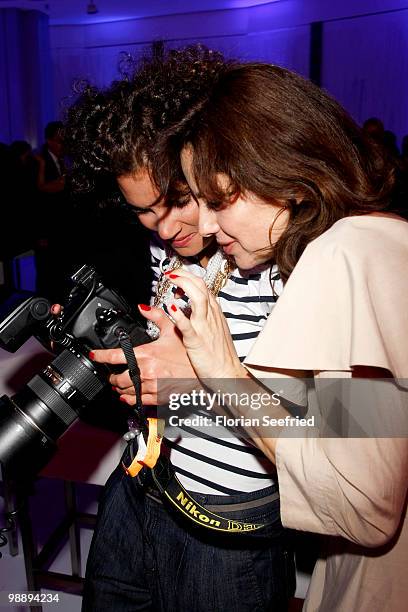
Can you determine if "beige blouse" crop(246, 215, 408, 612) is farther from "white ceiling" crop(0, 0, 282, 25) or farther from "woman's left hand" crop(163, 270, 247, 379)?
"white ceiling" crop(0, 0, 282, 25)

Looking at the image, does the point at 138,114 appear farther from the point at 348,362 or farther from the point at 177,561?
the point at 177,561

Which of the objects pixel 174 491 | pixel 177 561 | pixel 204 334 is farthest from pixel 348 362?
pixel 177 561

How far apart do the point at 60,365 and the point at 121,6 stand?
23.6ft

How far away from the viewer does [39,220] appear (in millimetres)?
4184

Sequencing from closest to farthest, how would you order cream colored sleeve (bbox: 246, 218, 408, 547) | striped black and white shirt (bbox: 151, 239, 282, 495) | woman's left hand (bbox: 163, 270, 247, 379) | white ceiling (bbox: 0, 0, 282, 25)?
cream colored sleeve (bbox: 246, 218, 408, 547), woman's left hand (bbox: 163, 270, 247, 379), striped black and white shirt (bbox: 151, 239, 282, 495), white ceiling (bbox: 0, 0, 282, 25)

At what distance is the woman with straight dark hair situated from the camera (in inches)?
24.8

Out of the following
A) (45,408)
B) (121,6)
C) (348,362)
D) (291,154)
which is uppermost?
(121,6)

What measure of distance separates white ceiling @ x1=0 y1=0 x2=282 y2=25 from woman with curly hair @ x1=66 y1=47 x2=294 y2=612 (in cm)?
650

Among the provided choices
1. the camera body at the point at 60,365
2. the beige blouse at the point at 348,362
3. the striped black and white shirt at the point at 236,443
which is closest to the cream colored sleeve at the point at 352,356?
the beige blouse at the point at 348,362

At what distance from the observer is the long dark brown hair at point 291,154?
71 cm

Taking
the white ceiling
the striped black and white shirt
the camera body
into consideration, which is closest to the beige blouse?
the striped black and white shirt

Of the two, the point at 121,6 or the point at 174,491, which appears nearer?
the point at 174,491

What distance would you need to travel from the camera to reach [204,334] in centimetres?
72

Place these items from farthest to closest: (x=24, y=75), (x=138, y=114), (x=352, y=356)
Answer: (x=24, y=75) → (x=138, y=114) → (x=352, y=356)
